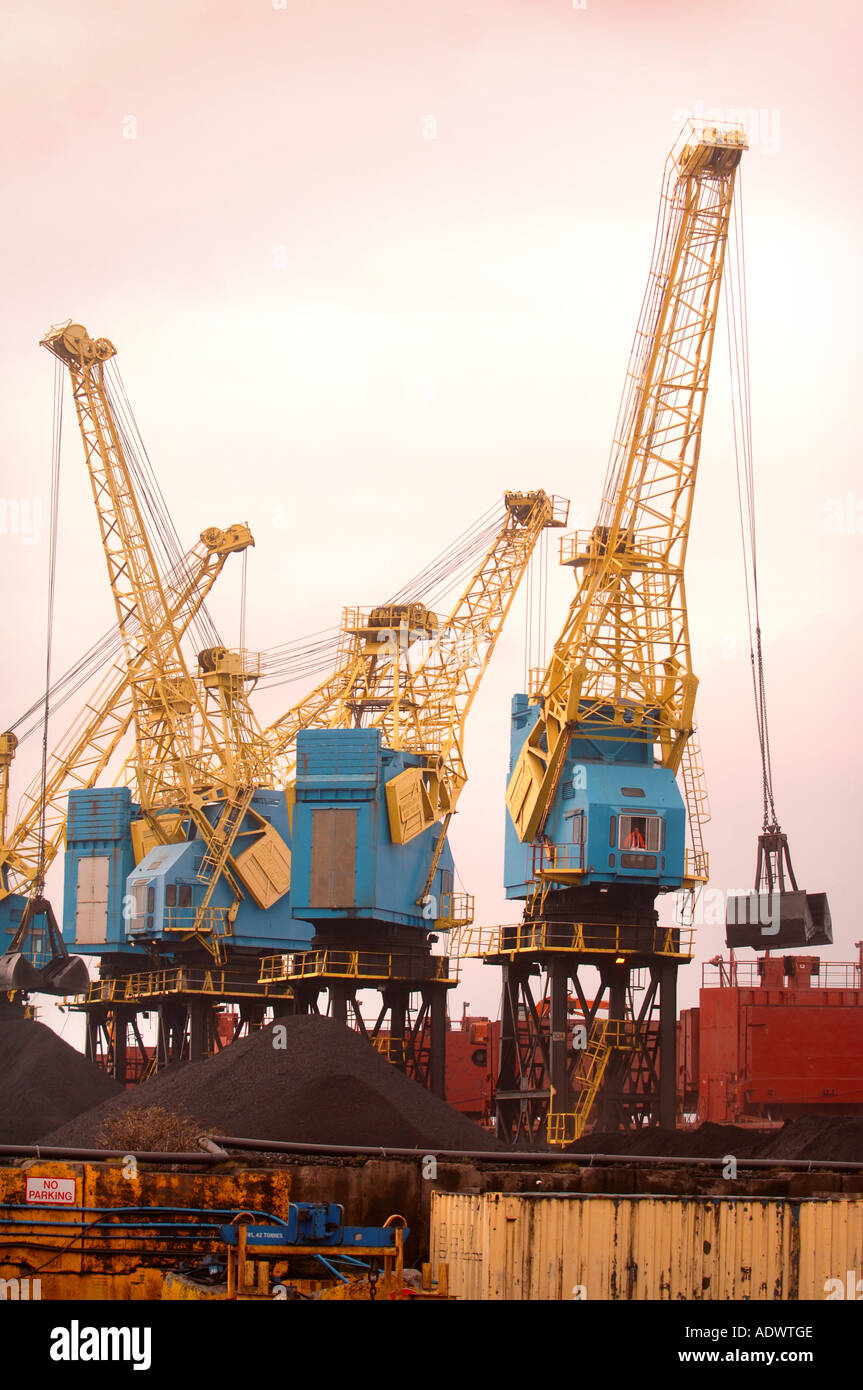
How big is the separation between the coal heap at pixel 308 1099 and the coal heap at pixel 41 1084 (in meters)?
10.7

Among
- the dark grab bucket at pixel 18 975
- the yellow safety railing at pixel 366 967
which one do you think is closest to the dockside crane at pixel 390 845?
the yellow safety railing at pixel 366 967

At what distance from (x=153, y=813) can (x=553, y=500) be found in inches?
817

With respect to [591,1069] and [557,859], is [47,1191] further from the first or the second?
[591,1069]

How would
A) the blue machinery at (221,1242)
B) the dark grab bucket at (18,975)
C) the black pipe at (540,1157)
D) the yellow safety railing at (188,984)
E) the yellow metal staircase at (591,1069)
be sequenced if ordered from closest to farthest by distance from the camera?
the blue machinery at (221,1242) → the black pipe at (540,1157) → the yellow metal staircase at (591,1069) → the yellow safety railing at (188,984) → the dark grab bucket at (18,975)

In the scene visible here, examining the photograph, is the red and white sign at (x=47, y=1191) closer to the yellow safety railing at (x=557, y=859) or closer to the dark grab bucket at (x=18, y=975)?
the yellow safety railing at (x=557, y=859)

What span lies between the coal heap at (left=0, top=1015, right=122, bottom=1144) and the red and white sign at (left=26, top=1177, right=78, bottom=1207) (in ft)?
100

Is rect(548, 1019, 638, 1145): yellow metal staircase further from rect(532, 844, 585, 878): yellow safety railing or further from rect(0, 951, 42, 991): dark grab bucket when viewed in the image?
rect(0, 951, 42, 991): dark grab bucket

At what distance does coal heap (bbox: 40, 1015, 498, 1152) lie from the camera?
44562mm

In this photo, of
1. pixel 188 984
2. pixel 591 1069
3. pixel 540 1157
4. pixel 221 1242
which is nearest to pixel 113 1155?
pixel 221 1242

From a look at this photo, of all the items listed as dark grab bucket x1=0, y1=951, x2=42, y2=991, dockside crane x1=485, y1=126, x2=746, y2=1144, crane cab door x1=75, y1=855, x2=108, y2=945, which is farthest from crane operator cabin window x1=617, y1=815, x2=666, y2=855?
dark grab bucket x1=0, y1=951, x2=42, y2=991

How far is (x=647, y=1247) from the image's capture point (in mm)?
27609

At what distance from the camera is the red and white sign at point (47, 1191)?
28406mm

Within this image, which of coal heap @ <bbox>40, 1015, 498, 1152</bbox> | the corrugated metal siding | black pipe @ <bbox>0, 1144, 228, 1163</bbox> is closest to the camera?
the corrugated metal siding

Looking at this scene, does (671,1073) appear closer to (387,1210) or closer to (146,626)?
(387,1210)
